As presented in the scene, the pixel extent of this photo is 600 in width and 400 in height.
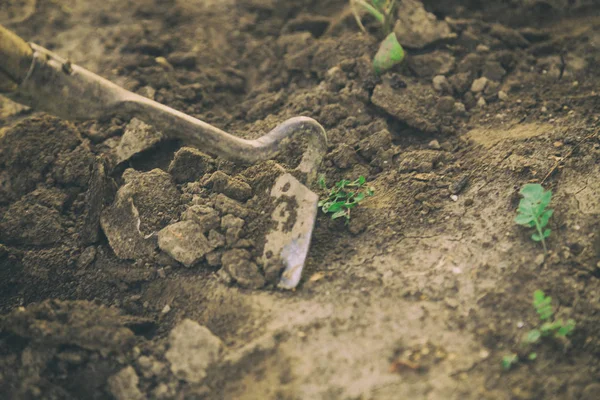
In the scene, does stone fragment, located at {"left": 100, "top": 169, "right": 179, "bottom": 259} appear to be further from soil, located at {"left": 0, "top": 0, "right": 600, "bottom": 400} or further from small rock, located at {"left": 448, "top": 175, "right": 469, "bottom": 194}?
small rock, located at {"left": 448, "top": 175, "right": 469, "bottom": 194}

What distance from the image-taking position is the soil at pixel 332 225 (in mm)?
1961

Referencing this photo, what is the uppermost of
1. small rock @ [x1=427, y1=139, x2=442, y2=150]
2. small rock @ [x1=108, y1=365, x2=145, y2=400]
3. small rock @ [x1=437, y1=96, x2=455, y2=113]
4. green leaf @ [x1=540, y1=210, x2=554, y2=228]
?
small rock @ [x1=437, y1=96, x2=455, y2=113]

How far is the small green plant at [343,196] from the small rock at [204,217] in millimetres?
488

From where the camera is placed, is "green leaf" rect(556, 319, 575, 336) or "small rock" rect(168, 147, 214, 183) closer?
"green leaf" rect(556, 319, 575, 336)

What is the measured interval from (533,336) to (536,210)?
54cm

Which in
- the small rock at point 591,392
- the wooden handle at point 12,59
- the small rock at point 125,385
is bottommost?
the small rock at point 125,385

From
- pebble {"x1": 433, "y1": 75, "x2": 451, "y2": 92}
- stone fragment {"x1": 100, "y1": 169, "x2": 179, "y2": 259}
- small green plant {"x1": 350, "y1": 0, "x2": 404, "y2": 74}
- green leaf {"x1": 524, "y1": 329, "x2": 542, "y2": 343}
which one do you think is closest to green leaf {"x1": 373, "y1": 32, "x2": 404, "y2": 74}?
small green plant {"x1": 350, "y1": 0, "x2": 404, "y2": 74}

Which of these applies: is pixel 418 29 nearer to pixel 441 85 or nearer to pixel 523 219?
pixel 441 85

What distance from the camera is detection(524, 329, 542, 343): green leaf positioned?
187 centimetres

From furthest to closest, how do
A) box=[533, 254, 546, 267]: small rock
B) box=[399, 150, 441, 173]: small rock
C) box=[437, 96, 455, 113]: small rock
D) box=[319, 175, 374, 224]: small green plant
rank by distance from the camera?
box=[437, 96, 455, 113]: small rock, box=[399, 150, 441, 173]: small rock, box=[319, 175, 374, 224]: small green plant, box=[533, 254, 546, 267]: small rock

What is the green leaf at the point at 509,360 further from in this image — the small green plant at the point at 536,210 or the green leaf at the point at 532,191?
the green leaf at the point at 532,191

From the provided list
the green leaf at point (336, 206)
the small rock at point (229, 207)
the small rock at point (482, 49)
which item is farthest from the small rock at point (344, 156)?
the small rock at point (482, 49)

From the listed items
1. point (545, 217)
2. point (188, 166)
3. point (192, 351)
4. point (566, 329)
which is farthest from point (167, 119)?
point (566, 329)

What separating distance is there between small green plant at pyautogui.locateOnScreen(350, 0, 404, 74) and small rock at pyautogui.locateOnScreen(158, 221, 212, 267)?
4.57ft
